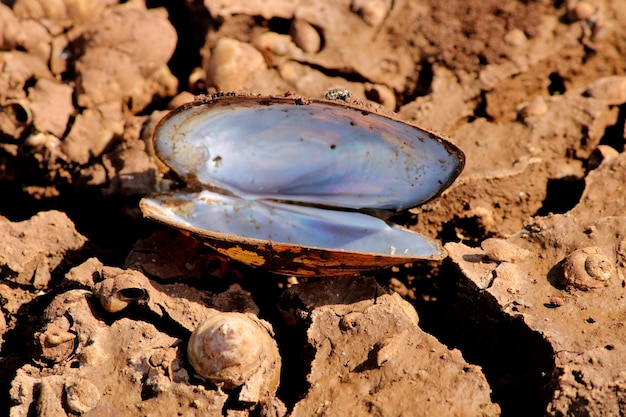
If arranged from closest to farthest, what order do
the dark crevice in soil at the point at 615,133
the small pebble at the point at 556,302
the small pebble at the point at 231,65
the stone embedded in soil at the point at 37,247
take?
the small pebble at the point at 556,302 < the stone embedded in soil at the point at 37,247 < the dark crevice in soil at the point at 615,133 < the small pebble at the point at 231,65

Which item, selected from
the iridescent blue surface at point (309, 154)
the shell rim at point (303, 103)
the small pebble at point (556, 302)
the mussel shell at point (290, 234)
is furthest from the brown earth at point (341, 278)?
the shell rim at point (303, 103)

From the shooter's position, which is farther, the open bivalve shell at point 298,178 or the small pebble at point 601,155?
the small pebble at point 601,155

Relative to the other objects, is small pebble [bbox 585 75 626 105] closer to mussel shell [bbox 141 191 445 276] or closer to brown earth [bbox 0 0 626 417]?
brown earth [bbox 0 0 626 417]

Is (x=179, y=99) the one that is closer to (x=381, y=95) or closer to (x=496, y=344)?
(x=381, y=95)

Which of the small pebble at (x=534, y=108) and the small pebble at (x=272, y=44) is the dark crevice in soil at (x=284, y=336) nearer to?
the small pebble at (x=272, y=44)

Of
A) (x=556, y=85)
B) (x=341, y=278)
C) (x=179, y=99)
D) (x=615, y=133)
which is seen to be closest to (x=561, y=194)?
(x=615, y=133)

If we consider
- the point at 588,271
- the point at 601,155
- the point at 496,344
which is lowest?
the point at 496,344
